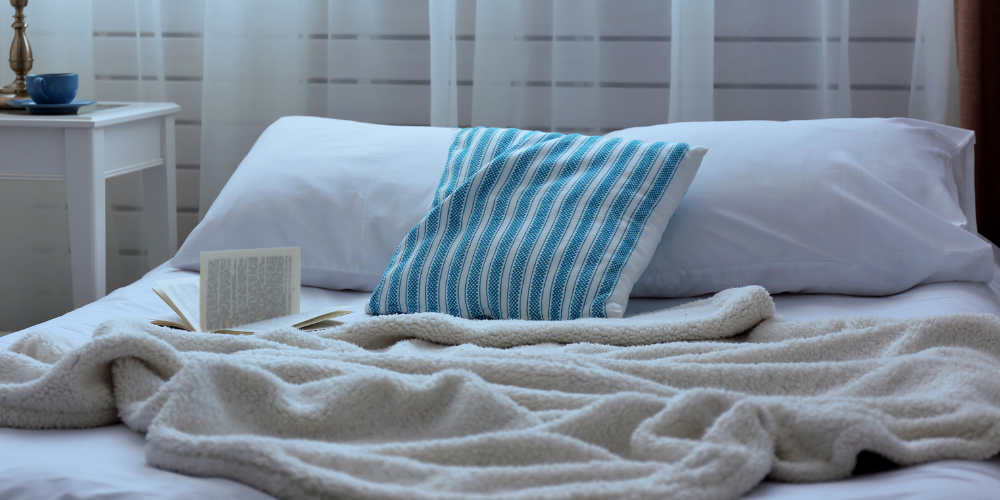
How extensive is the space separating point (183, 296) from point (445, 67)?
2.72 feet

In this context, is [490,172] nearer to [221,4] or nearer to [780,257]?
[780,257]

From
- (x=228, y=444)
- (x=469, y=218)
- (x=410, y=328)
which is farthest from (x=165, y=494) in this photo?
(x=469, y=218)

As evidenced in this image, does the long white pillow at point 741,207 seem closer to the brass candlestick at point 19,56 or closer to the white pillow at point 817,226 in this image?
the white pillow at point 817,226

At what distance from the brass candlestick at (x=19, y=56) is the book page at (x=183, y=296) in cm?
87

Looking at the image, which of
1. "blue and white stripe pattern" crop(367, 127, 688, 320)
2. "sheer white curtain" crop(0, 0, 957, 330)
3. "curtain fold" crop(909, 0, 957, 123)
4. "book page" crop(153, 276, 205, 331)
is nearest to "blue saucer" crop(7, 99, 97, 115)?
"sheer white curtain" crop(0, 0, 957, 330)

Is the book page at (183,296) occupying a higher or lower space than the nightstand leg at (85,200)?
lower

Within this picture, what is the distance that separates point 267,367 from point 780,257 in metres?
0.79

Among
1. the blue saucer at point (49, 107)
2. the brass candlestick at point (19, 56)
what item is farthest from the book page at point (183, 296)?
the brass candlestick at point (19, 56)

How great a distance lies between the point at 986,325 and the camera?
2.78 ft

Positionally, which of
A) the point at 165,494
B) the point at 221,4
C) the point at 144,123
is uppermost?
the point at 221,4

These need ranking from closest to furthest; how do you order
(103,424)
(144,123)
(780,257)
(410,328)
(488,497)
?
(488,497), (103,424), (410,328), (780,257), (144,123)

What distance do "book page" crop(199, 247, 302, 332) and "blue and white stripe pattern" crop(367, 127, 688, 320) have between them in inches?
5.1

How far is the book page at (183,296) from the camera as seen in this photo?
1.08 metres

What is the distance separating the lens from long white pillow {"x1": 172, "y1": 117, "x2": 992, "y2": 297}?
1.21 m
